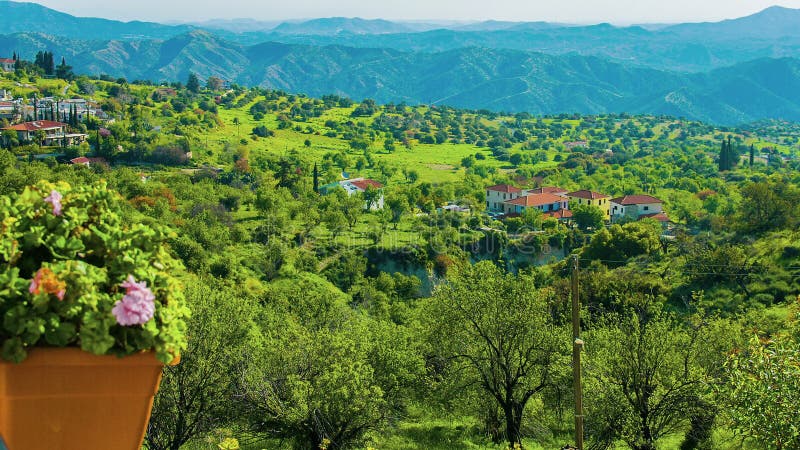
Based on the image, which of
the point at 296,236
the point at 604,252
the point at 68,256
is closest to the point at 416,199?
the point at 296,236

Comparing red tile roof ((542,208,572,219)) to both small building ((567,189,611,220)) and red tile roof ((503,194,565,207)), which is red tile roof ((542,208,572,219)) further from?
small building ((567,189,611,220))

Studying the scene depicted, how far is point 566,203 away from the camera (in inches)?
4178

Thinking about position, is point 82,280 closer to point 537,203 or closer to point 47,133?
point 537,203

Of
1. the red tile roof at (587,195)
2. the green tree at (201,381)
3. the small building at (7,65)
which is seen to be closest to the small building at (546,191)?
the red tile roof at (587,195)

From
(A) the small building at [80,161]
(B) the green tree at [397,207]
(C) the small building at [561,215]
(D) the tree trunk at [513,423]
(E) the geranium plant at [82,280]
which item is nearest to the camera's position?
(E) the geranium plant at [82,280]

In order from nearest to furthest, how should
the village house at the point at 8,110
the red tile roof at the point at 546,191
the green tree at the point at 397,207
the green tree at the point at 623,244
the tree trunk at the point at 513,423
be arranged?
the tree trunk at the point at 513,423, the green tree at the point at 623,244, the green tree at the point at 397,207, the village house at the point at 8,110, the red tile roof at the point at 546,191

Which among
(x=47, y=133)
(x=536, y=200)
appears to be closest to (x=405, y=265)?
(x=536, y=200)

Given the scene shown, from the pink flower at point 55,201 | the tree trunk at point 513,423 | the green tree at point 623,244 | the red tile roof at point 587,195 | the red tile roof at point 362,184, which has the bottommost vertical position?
the red tile roof at point 362,184

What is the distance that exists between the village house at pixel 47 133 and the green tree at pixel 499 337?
89.4 meters

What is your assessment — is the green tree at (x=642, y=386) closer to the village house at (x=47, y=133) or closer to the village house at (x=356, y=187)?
the village house at (x=356, y=187)

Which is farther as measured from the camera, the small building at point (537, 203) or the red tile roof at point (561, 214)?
the small building at point (537, 203)

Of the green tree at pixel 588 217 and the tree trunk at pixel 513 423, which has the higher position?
the tree trunk at pixel 513 423

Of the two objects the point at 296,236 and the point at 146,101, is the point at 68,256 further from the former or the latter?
the point at 146,101

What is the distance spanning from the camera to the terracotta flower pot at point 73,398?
3.56 meters
